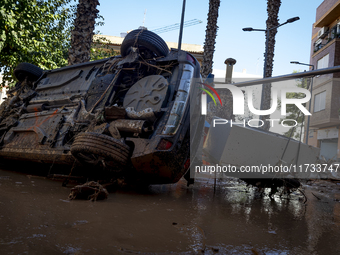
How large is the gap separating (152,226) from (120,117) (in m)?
2.04

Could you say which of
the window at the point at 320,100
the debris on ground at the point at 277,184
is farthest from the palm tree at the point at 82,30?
the window at the point at 320,100

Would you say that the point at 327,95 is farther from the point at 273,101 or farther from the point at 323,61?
the point at 273,101

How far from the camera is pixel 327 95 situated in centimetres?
2611

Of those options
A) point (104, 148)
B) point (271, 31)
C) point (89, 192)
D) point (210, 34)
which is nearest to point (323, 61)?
point (271, 31)

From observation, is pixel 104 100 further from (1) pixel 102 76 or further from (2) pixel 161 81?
(2) pixel 161 81

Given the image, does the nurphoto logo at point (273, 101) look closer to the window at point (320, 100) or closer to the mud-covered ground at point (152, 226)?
the mud-covered ground at point (152, 226)

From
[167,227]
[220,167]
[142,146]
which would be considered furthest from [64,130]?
[167,227]

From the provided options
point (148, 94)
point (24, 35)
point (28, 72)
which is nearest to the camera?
point (148, 94)

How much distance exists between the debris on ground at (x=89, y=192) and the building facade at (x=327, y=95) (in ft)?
75.9

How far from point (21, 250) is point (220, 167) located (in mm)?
3309

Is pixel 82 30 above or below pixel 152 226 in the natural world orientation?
above

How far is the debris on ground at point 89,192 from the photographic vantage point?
3348mm

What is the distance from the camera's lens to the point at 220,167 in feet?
15.2

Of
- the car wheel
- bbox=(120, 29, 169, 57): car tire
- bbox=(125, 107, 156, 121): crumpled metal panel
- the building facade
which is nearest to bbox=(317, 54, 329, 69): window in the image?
the building facade
